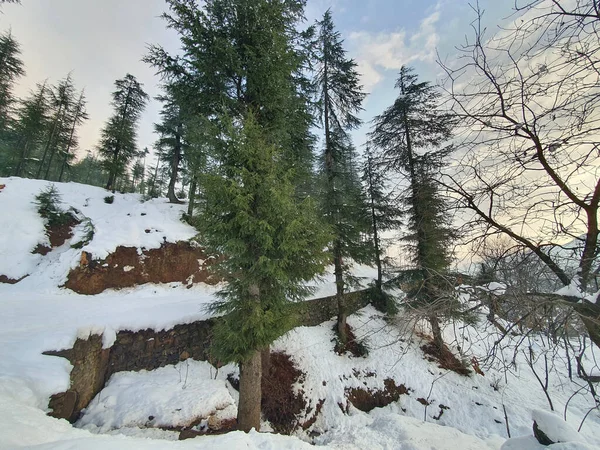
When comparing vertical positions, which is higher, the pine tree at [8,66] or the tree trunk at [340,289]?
the pine tree at [8,66]

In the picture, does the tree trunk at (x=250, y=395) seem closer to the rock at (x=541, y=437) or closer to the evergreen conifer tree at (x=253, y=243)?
the evergreen conifer tree at (x=253, y=243)

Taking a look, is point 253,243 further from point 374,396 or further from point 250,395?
point 374,396

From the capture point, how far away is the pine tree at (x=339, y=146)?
8.80 metres

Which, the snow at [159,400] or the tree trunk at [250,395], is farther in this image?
the tree trunk at [250,395]

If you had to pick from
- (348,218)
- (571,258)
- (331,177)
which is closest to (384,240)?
(348,218)

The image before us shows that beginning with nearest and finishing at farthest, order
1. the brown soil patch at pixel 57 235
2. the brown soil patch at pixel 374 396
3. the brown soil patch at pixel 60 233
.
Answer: the brown soil patch at pixel 374 396 → the brown soil patch at pixel 57 235 → the brown soil patch at pixel 60 233

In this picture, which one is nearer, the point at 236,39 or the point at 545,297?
the point at 545,297

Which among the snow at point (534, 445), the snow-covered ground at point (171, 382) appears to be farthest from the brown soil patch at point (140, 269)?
the snow at point (534, 445)

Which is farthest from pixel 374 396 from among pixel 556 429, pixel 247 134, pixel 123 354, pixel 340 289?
pixel 247 134

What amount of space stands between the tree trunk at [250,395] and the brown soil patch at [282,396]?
1509 millimetres

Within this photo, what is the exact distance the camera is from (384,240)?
35.4ft

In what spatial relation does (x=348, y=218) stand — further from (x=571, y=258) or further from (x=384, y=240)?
(x=571, y=258)

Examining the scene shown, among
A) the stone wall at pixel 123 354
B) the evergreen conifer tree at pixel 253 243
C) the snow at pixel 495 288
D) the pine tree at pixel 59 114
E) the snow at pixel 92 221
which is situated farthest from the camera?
the pine tree at pixel 59 114

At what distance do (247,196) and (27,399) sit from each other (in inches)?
167
